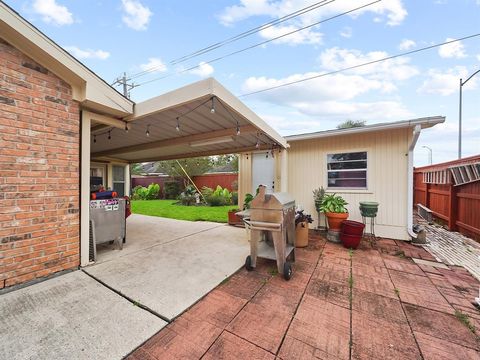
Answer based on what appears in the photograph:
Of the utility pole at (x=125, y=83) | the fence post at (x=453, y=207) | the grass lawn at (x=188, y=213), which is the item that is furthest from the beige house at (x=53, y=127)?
the utility pole at (x=125, y=83)

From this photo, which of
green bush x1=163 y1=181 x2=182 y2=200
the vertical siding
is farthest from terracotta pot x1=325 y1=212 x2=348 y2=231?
green bush x1=163 y1=181 x2=182 y2=200

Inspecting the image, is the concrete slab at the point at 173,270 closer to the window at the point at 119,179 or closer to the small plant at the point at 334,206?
the small plant at the point at 334,206

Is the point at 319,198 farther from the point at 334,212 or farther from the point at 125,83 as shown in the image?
the point at 125,83

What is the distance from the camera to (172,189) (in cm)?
1639

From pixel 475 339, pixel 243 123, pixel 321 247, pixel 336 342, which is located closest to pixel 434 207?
pixel 321 247

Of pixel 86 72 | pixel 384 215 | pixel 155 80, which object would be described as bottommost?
pixel 384 215

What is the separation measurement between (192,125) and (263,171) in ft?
11.5

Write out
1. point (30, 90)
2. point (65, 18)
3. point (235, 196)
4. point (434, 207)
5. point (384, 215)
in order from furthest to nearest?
point (235, 196) → point (434, 207) → point (65, 18) → point (384, 215) → point (30, 90)

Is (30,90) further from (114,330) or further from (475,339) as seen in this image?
(475,339)

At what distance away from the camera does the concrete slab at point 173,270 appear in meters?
2.42

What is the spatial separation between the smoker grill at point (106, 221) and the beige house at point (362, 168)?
13.4 feet

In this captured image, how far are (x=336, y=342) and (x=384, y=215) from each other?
453 centimetres

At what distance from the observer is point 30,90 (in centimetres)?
271

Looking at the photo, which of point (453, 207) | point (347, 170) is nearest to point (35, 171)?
point (347, 170)
